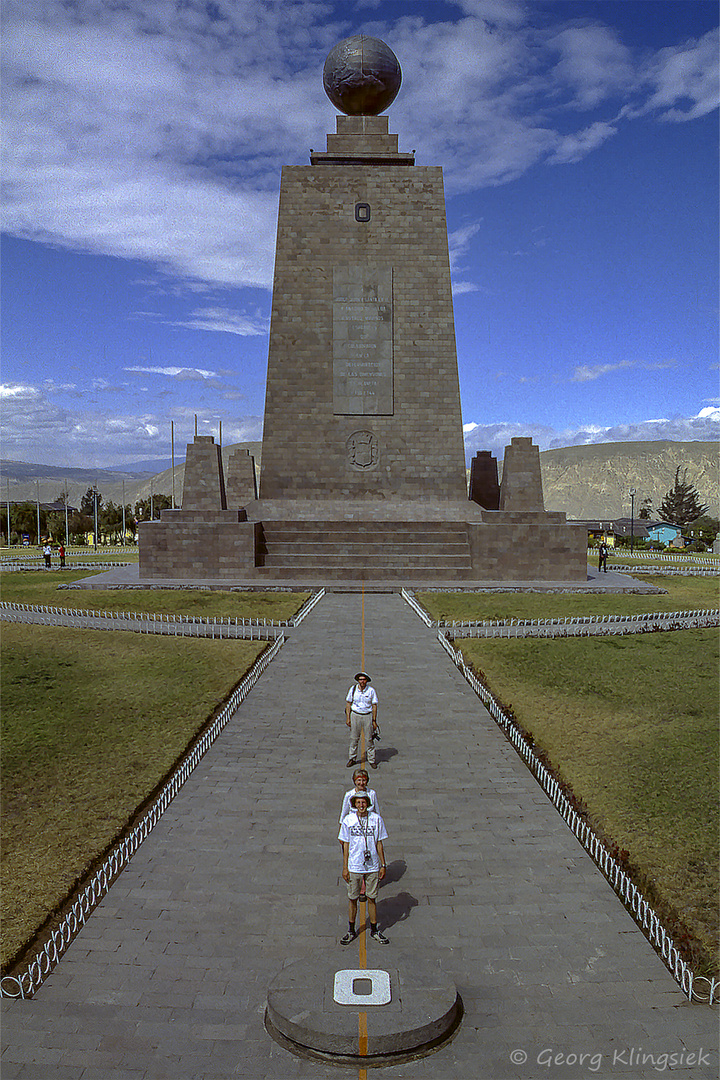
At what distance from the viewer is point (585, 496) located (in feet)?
471

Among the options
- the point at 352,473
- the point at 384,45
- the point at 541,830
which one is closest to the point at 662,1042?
the point at 541,830

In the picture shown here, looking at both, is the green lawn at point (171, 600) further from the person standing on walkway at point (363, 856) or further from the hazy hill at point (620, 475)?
the hazy hill at point (620, 475)

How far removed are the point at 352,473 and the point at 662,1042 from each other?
23762mm

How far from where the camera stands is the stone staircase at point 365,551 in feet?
82.1

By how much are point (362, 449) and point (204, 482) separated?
589 cm

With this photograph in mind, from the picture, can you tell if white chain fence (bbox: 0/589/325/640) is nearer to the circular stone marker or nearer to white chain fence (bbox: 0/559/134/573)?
white chain fence (bbox: 0/559/134/573)

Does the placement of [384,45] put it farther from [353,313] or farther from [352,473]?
[352,473]

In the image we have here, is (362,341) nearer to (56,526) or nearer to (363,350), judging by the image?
(363,350)

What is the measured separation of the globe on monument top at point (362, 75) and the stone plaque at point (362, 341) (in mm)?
7045

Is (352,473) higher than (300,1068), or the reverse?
(352,473)

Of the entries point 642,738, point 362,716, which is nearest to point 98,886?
point 362,716

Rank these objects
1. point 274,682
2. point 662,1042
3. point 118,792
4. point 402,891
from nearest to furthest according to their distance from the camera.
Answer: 1. point 662,1042
2. point 402,891
3. point 118,792
4. point 274,682

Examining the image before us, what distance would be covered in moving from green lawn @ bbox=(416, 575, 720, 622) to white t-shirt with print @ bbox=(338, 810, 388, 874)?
493 inches

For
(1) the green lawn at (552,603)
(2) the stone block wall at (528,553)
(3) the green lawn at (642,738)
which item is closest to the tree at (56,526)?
(2) the stone block wall at (528,553)
